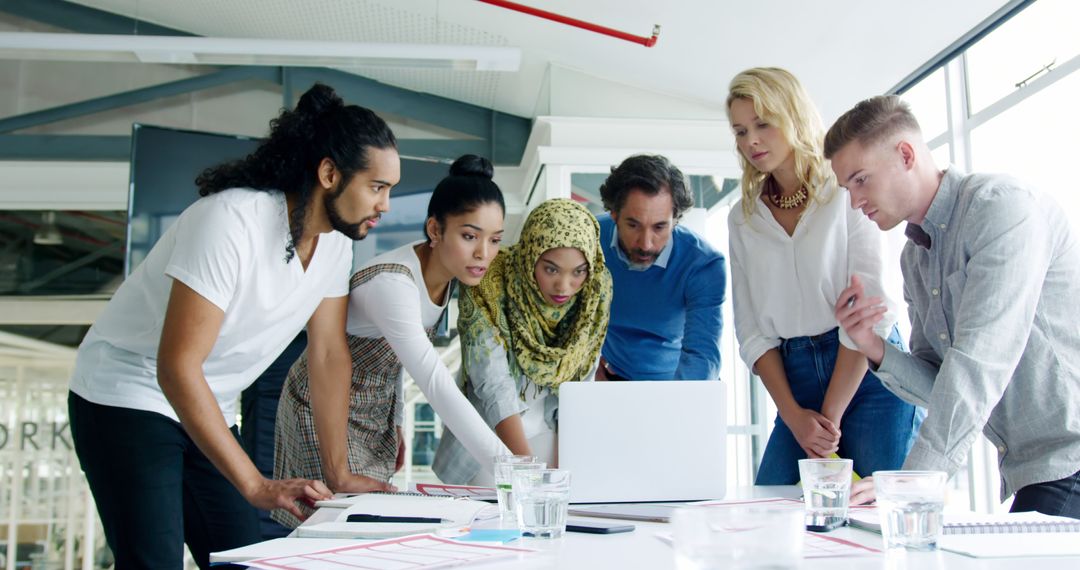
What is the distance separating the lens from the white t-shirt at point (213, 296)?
1.47m

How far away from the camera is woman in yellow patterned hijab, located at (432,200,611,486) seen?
1.91 m

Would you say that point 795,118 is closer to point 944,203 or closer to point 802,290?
point 802,290

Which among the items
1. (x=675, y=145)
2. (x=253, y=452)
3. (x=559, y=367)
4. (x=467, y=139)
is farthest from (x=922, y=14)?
(x=467, y=139)

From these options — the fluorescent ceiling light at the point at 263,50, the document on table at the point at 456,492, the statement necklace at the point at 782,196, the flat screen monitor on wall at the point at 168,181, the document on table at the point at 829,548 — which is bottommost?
the document on table at the point at 456,492

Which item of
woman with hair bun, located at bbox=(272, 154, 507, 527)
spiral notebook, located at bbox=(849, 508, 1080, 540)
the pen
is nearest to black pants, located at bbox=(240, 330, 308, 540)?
woman with hair bun, located at bbox=(272, 154, 507, 527)

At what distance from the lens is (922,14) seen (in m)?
3.13

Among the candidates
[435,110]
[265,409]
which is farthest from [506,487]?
[435,110]

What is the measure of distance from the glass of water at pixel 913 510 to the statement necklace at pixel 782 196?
44.6 inches

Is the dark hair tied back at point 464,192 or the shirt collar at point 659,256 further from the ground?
the dark hair tied back at point 464,192

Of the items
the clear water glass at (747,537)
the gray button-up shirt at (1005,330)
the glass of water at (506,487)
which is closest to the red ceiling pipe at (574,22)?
the gray button-up shirt at (1005,330)

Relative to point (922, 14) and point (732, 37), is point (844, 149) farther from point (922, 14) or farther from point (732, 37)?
point (732, 37)

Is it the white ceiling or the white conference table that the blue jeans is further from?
the white ceiling

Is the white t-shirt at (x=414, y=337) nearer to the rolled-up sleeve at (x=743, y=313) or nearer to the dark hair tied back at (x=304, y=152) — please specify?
the dark hair tied back at (x=304, y=152)

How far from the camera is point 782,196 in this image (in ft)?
6.58
